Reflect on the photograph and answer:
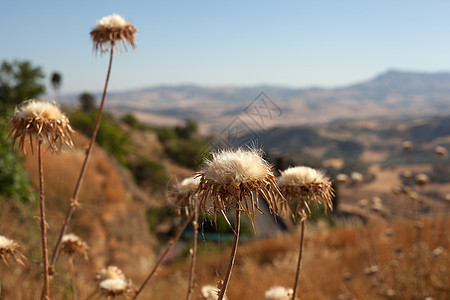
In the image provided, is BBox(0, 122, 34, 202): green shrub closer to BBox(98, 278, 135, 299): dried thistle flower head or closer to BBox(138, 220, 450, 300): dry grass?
BBox(138, 220, 450, 300): dry grass

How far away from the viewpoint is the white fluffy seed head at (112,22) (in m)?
2.15

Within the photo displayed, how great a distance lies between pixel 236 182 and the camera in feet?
3.66

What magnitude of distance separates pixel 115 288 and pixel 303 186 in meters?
1.06

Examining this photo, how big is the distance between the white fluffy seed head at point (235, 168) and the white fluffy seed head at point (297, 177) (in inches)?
19.9

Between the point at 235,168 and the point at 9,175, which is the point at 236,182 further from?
the point at 9,175

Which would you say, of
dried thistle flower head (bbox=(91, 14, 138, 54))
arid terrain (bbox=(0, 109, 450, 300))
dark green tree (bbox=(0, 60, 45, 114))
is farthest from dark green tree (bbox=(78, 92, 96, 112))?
dried thistle flower head (bbox=(91, 14, 138, 54))

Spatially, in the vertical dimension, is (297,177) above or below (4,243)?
above

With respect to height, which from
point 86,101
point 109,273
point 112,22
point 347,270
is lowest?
point 347,270

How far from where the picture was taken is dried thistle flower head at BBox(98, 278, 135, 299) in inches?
80.6

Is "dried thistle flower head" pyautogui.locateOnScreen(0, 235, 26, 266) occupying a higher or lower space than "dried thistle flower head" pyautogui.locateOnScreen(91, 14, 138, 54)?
lower

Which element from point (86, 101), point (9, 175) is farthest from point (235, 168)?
point (86, 101)

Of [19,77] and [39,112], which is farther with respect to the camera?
[19,77]

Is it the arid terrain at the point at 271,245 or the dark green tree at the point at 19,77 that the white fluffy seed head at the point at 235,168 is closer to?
the arid terrain at the point at 271,245

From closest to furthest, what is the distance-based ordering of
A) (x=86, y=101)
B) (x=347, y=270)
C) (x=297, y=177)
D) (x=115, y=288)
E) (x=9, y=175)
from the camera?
(x=297, y=177) → (x=115, y=288) → (x=347, y=270) → (x=9, y=175) → (x=86, y=101)
